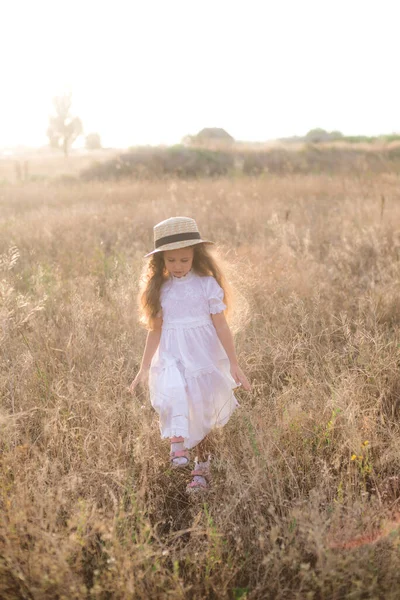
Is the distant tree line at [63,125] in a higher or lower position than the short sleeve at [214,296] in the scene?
higher

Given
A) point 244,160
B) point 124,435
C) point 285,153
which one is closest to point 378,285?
point 124,435

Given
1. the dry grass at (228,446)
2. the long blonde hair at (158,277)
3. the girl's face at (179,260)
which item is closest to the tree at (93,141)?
the dry grass at (228,446)

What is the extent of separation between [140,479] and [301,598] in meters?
0.91

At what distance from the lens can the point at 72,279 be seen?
16.5 ft

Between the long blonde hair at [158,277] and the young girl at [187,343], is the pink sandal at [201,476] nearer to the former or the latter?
the young girl at [187,343]

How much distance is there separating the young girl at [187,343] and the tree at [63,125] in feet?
132

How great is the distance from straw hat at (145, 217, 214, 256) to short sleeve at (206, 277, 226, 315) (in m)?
0.22

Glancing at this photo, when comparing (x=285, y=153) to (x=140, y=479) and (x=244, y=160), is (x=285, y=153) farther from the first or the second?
(x=140, y=479)

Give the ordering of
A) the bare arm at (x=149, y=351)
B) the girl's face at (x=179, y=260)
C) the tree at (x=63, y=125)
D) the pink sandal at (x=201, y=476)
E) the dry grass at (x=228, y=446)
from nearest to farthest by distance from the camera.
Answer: the dry grass at (x=228, y=446), the pink sandal at (x=201, y=476), the girl's face at (x=179, y=260), the bare arm at (x=149, y=351), the tree at (x=63, y=125)

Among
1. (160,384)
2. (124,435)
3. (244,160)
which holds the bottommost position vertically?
(124,435)

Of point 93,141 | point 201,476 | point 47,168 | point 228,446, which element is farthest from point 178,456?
point 93,141

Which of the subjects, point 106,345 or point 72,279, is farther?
point 72,279

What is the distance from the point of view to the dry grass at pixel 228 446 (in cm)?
178

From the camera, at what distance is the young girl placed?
248 cm
